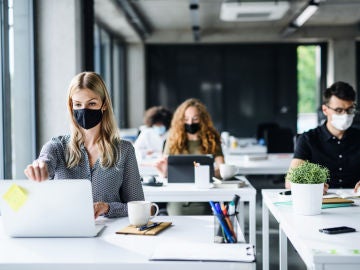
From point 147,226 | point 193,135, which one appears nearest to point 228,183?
point 193,135

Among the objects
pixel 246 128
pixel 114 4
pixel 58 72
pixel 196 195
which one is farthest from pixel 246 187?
pixel 246 128

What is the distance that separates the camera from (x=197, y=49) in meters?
12.1

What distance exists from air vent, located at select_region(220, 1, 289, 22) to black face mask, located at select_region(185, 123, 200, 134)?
3803 mm

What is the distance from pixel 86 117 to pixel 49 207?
687 millimetres

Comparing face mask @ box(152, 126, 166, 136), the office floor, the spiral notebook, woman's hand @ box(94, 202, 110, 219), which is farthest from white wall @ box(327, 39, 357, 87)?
the spiral notebook

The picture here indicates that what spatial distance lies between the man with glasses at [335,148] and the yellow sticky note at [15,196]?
6.81ft

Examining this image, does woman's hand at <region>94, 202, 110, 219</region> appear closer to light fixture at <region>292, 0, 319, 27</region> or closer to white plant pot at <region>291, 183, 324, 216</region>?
white plant pot at <region>291, 183, 324, 216</region>

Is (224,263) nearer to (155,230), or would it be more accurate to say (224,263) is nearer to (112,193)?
(155,230)

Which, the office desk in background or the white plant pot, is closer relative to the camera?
the white plant pot

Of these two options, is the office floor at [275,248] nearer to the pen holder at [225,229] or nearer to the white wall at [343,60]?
the pen holder at [225,229]

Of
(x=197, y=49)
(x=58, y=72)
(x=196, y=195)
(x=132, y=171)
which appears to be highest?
(x=197, y=49)

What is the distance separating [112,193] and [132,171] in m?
0.15

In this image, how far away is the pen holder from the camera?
6.19ft

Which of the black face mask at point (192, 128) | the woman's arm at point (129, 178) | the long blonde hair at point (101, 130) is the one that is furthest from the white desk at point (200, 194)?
the black face mask at point (192, 128)
